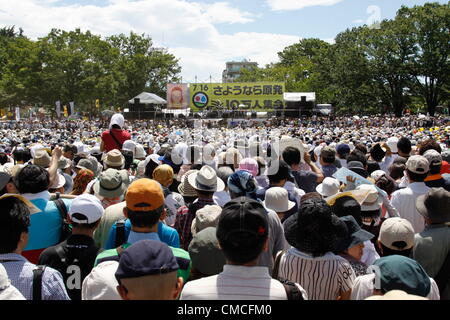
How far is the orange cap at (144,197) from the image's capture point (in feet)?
9.20

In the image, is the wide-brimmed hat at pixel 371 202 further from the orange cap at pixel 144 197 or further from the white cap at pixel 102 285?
the white cap at pixel 102 285

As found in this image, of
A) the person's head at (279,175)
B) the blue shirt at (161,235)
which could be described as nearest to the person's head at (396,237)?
the blue shirt at (161,235)

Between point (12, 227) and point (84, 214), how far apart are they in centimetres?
52

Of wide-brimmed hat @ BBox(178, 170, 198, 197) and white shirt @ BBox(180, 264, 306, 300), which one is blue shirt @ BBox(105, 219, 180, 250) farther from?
wide-brimmed hat @ BBox(178, 170, 198, 197)

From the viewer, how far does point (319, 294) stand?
260 centimetres

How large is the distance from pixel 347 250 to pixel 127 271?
62.2 inches

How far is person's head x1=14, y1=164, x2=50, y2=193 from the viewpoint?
3.63 meters

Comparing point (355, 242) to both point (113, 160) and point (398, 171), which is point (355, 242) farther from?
point (113, 160)

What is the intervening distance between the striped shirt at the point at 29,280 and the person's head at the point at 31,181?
4.21ft

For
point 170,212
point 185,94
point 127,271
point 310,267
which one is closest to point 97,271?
point 127,271

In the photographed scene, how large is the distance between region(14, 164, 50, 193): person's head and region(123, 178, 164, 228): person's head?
3.99ft

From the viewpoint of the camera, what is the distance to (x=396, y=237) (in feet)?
8.97

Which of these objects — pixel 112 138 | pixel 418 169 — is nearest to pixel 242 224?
pixel 418 169
